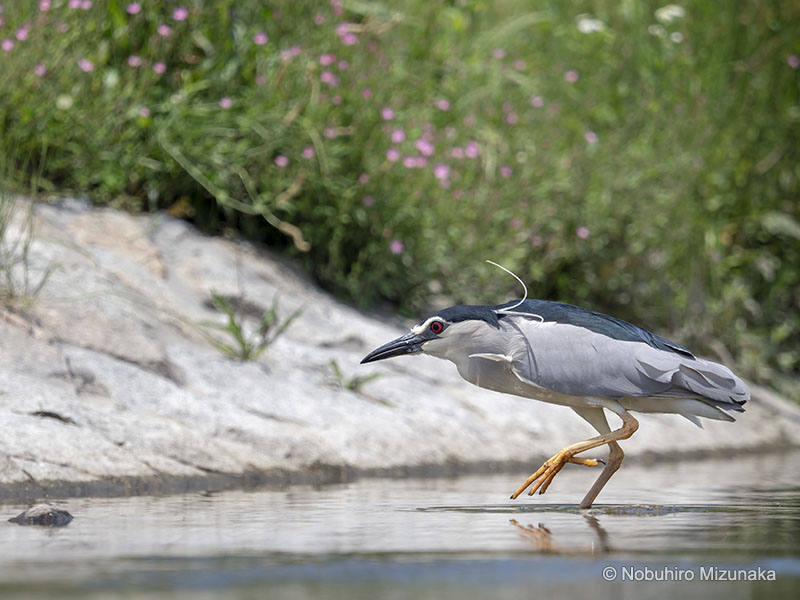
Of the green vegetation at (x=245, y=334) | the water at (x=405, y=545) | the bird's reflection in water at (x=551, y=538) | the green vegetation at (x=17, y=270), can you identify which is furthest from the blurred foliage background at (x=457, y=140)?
the bird's reflection in water at (x=551, y=538)

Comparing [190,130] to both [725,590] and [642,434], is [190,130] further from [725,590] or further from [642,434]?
[725,590]

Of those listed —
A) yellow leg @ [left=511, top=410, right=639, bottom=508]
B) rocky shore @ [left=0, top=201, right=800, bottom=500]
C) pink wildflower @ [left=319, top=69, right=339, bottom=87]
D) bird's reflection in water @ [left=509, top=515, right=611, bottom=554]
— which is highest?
pink wildflower @ [left=319, top=69, right=339, bottom=87]

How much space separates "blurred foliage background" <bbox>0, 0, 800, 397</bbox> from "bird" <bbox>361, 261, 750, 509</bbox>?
296cm

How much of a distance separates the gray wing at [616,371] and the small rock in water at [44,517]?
1.82 meters

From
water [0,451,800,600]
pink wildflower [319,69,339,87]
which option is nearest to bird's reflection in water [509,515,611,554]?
water [0,451,800,600]

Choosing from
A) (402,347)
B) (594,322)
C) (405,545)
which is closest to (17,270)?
(402,347)

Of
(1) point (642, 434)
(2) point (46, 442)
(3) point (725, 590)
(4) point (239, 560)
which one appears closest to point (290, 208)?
(1) point (642, 434)

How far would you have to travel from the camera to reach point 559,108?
9594 millimetres

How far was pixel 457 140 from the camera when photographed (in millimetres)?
8773

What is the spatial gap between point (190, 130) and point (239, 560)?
16.2 feet

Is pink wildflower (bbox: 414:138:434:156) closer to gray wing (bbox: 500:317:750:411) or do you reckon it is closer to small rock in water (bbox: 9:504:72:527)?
gray wing (bbox: 500:317:750:411)

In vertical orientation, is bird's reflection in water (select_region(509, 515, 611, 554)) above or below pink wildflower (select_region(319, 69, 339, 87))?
below

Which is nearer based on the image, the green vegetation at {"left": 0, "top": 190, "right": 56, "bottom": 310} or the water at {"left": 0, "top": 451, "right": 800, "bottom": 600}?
the water at {"left": 0, "top": 451, "right": 800, "bottom": 600}

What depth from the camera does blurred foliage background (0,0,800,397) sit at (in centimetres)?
793
